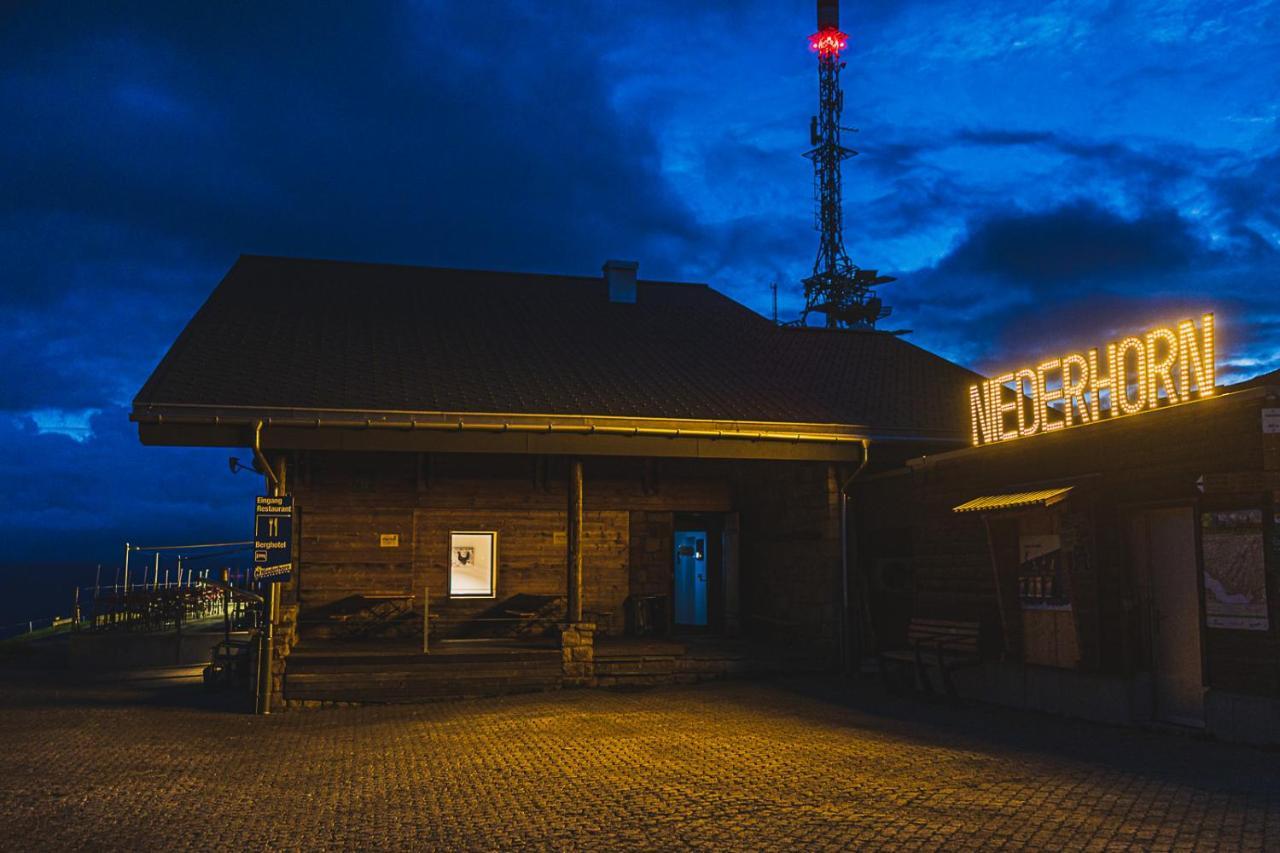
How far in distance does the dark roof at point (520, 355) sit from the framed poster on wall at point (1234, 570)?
632 cm

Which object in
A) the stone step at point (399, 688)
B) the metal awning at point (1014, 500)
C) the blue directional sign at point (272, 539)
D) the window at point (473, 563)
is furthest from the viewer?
the window at point (473, 563)

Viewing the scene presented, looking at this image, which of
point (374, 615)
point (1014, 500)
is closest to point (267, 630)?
point (374, 615)

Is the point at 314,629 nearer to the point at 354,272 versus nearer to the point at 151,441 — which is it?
the point at 151,441

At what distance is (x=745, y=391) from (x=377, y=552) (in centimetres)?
645

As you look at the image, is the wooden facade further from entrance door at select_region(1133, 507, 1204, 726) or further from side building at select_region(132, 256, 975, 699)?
entrance door at select_region(1133, 507, 1204, 726)

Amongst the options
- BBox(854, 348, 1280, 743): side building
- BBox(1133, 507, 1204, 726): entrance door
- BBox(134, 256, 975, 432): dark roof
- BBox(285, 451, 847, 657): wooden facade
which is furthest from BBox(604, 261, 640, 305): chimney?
BBox(1133, 507, 1204, 726): entrance door

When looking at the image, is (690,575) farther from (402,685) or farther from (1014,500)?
(1014,500)

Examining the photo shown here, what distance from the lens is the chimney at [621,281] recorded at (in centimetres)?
2142

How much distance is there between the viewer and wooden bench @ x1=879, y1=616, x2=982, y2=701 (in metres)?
12.7

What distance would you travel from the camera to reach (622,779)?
852 cm

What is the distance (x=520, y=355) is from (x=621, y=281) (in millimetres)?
5003

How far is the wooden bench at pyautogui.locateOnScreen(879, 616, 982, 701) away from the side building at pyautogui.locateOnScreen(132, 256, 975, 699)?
1.75 meters

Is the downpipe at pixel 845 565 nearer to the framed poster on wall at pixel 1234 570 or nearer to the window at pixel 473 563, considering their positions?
the window at pixel 473 563

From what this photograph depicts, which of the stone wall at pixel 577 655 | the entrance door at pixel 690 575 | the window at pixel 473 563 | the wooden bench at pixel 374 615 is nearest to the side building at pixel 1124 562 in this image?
the stone wall at pixel 577 655
